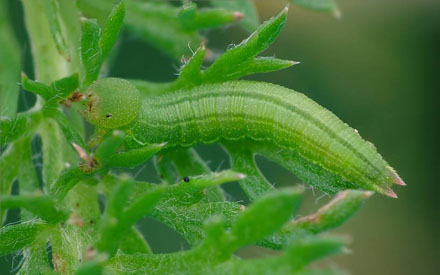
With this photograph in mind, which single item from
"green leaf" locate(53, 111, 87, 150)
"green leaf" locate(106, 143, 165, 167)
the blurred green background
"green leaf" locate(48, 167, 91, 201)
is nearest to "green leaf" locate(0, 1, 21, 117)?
"green leaf" locate(53, 111, 87, 150)

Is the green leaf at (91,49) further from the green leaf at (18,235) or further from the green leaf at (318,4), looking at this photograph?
the green leaf at (318,4)

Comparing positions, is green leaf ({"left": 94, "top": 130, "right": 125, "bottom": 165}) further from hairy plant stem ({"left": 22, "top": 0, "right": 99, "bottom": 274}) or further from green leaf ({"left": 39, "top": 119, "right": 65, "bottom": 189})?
green leaf ({"left": 39, "top": 119, "right": 65, "bottom": 189})

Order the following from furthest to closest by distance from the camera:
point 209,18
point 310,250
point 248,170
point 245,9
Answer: point 245,9 < point 209,18 < point 248,170 < point 310,250

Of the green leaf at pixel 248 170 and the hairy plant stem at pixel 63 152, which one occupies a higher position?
the green leaf at pixel 248 170

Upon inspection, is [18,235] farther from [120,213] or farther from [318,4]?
[318,4]

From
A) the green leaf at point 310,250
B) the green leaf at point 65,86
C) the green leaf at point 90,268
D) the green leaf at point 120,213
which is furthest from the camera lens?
the green leaf at point 65,86

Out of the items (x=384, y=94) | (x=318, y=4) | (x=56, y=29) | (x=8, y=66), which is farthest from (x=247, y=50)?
(x=384, y=94)

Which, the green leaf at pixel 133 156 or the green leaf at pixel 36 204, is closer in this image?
the green leaf at pixel 36 204

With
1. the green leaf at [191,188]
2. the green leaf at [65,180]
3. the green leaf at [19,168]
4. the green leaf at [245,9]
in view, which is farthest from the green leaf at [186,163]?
the green leaf at [245,9]
